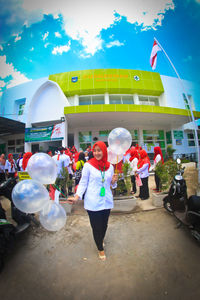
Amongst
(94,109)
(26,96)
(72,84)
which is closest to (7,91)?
(26,96)

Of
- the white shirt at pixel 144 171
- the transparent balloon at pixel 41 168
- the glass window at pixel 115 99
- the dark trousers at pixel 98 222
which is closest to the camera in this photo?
the dark trousers at pixel 98 222

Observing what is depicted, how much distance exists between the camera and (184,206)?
261cm

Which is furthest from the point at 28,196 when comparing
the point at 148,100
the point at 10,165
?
the point at 148,100

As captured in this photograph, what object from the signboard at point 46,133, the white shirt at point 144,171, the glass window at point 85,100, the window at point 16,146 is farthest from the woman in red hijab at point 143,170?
the window at point 16,146

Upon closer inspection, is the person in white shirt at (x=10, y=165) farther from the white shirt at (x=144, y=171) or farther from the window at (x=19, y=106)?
the window at (x=19, y=106)

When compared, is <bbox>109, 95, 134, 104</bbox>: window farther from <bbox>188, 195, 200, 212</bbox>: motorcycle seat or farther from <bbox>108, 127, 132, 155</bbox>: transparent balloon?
<bbox>188, 195, 200, 212</bbox>: motorcycle seat

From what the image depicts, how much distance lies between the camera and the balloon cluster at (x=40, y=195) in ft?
5.31

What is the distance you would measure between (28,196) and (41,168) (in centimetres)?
40

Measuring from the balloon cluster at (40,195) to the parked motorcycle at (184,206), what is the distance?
2.11 meters

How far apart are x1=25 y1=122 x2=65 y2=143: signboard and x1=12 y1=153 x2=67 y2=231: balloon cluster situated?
850 cm

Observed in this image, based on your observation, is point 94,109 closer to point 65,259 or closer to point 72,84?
point 72,84

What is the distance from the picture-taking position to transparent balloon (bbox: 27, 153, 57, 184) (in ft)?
5.99

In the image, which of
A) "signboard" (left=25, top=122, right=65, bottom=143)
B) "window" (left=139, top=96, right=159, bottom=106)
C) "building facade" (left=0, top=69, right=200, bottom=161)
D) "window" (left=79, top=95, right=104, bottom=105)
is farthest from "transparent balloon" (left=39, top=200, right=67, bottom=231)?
"window" (left=139, top=96, right=159, bottom=106)

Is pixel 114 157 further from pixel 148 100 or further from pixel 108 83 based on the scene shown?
pixel 148 100
